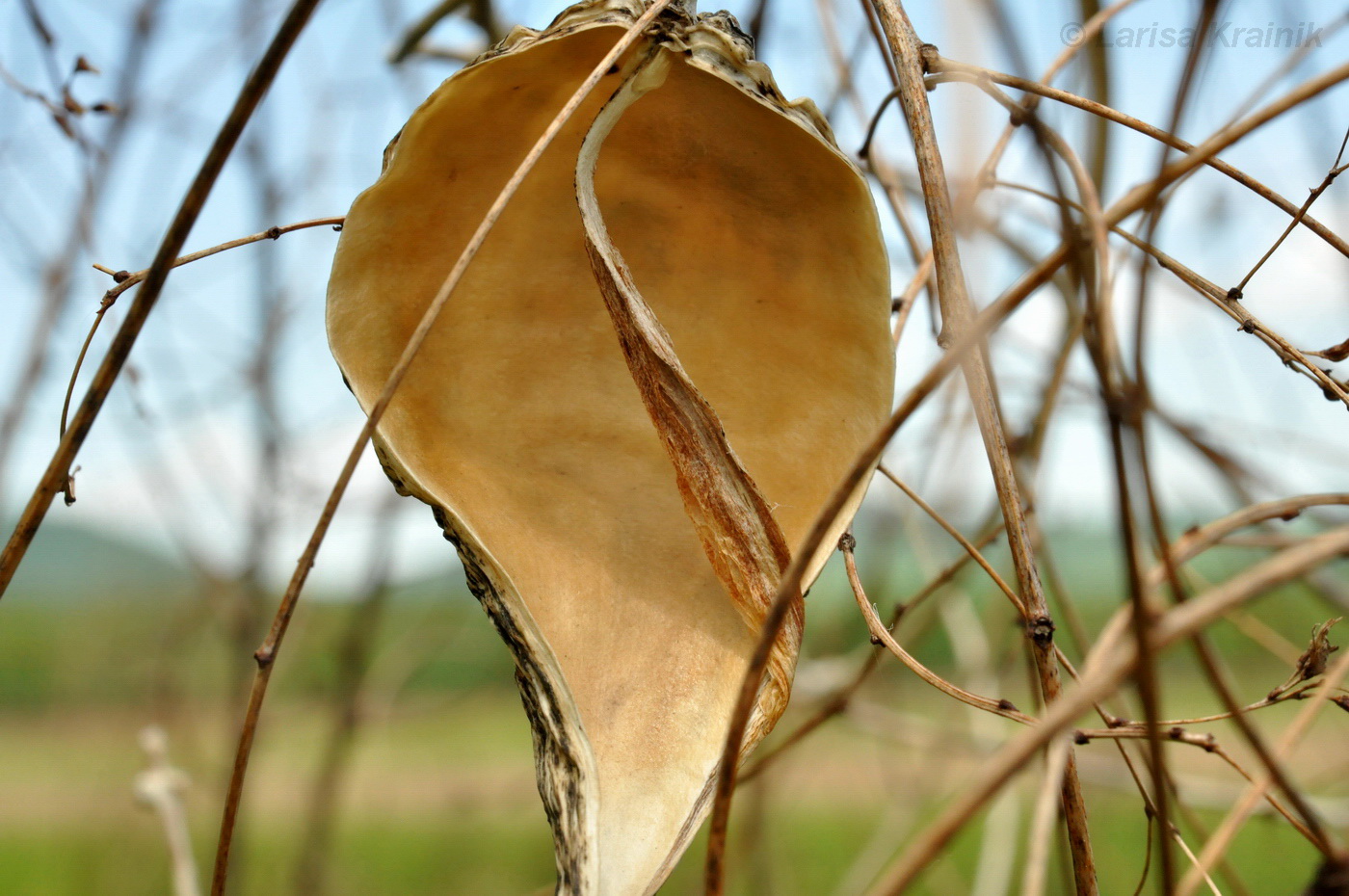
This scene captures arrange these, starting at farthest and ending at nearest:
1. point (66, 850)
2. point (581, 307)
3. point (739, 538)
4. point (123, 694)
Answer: point (66, 850), point (123, 694), point (581, 307), point (739, 538)

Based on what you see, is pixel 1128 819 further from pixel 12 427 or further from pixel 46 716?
pixel 46 716

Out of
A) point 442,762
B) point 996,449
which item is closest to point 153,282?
point 996,449

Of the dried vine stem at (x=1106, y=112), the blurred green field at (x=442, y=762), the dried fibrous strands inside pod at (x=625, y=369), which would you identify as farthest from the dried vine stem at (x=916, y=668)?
the blurred green field at (x=442, y=762)

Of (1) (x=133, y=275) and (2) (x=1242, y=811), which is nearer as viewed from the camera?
(2) (x=1242, y=811)

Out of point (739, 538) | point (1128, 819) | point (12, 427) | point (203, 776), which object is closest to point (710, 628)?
point (739, 538)

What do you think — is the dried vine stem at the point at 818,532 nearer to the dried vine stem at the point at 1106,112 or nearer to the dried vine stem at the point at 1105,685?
the dried vine stem at the point at 1105,685

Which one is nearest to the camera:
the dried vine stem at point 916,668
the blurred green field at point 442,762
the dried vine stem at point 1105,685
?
the dried vine stem at point 1105,685

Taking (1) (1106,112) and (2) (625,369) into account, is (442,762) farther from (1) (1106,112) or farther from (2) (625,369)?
(1) (1106,112)
